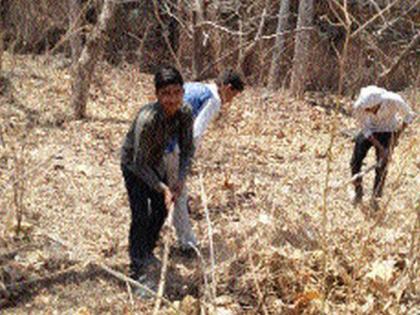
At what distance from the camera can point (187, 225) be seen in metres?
4.29

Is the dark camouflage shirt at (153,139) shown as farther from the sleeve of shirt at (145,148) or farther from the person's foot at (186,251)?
the person's foot at (186,251)

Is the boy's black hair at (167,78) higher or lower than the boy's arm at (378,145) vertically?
higher

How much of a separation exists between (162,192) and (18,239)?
1.47 meters

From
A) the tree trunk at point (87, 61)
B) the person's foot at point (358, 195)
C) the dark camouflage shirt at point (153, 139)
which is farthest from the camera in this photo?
the tree trunk at point (87, 61)

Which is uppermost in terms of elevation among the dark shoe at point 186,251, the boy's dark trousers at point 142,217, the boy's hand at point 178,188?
the boy's hand at point 178,188

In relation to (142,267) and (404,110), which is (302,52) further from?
(142,267)

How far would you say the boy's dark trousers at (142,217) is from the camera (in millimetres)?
3662

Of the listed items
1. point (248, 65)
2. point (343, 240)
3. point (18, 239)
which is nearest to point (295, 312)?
point (343, 240)

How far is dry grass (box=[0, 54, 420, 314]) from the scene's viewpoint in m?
3.14

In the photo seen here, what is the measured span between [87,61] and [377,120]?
3.89 meters

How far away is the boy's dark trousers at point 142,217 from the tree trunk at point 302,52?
7.73 metres

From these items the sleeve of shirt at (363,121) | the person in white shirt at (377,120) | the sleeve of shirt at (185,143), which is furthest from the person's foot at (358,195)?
the sleeve of shirt at (185,143)

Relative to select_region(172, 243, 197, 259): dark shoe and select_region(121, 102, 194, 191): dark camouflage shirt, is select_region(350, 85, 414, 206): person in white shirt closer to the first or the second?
select_region(172, 243, 197, 259): dark shoe

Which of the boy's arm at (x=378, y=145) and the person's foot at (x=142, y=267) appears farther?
the boy's arm at (x=378, y=145)
